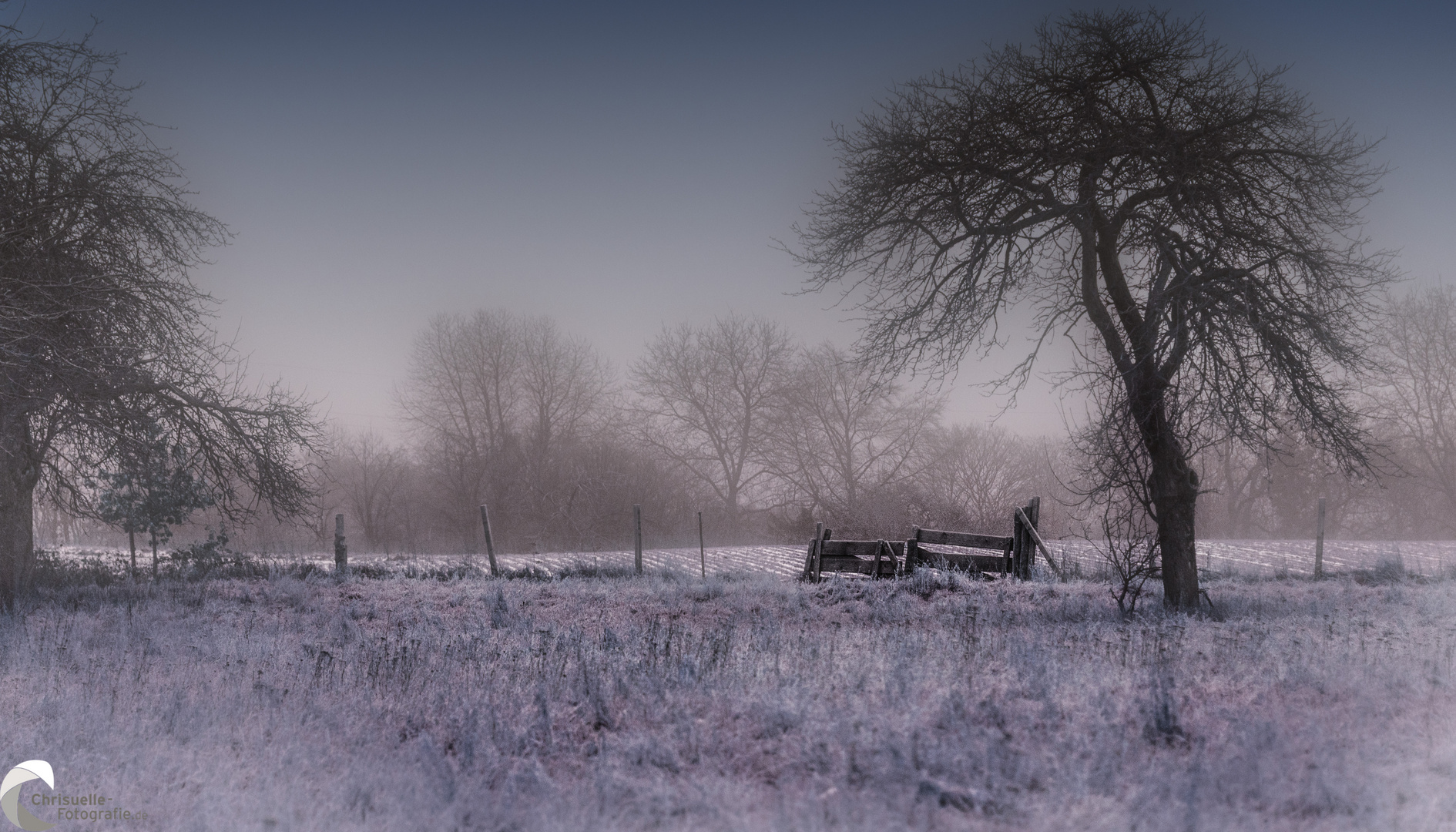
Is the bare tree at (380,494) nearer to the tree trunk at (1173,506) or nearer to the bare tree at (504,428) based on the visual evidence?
the bare tree at (504,428)

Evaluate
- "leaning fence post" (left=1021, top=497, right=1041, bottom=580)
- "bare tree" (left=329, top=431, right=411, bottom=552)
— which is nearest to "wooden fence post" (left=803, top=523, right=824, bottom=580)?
"leaning fence post" (left=1021, top=497, right=1041, bottom=580)

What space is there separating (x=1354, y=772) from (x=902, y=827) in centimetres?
271

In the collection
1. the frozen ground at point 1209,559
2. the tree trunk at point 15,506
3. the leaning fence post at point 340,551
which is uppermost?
the tree trunk at point 15,506

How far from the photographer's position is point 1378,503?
35062 mm

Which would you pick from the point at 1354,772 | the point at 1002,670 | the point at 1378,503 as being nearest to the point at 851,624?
the point at 1002,670

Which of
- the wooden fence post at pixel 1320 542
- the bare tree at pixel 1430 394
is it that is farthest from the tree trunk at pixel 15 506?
the bare tree at pixel 1430 394

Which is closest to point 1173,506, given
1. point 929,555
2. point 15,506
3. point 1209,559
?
point 929,555

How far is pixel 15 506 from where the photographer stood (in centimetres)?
1221

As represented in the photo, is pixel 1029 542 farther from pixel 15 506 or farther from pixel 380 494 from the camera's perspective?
pixel 380 494

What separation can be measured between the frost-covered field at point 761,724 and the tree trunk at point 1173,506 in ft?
3.61

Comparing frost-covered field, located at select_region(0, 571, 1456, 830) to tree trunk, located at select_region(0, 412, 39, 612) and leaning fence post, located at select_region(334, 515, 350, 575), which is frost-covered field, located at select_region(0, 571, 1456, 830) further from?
leaning fence post, located at select_region(334, 515, 350, 575)

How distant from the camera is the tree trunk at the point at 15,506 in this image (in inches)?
464

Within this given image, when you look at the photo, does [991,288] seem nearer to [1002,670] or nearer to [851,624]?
[851,624]

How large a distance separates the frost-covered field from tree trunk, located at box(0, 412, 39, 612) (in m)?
3.34
